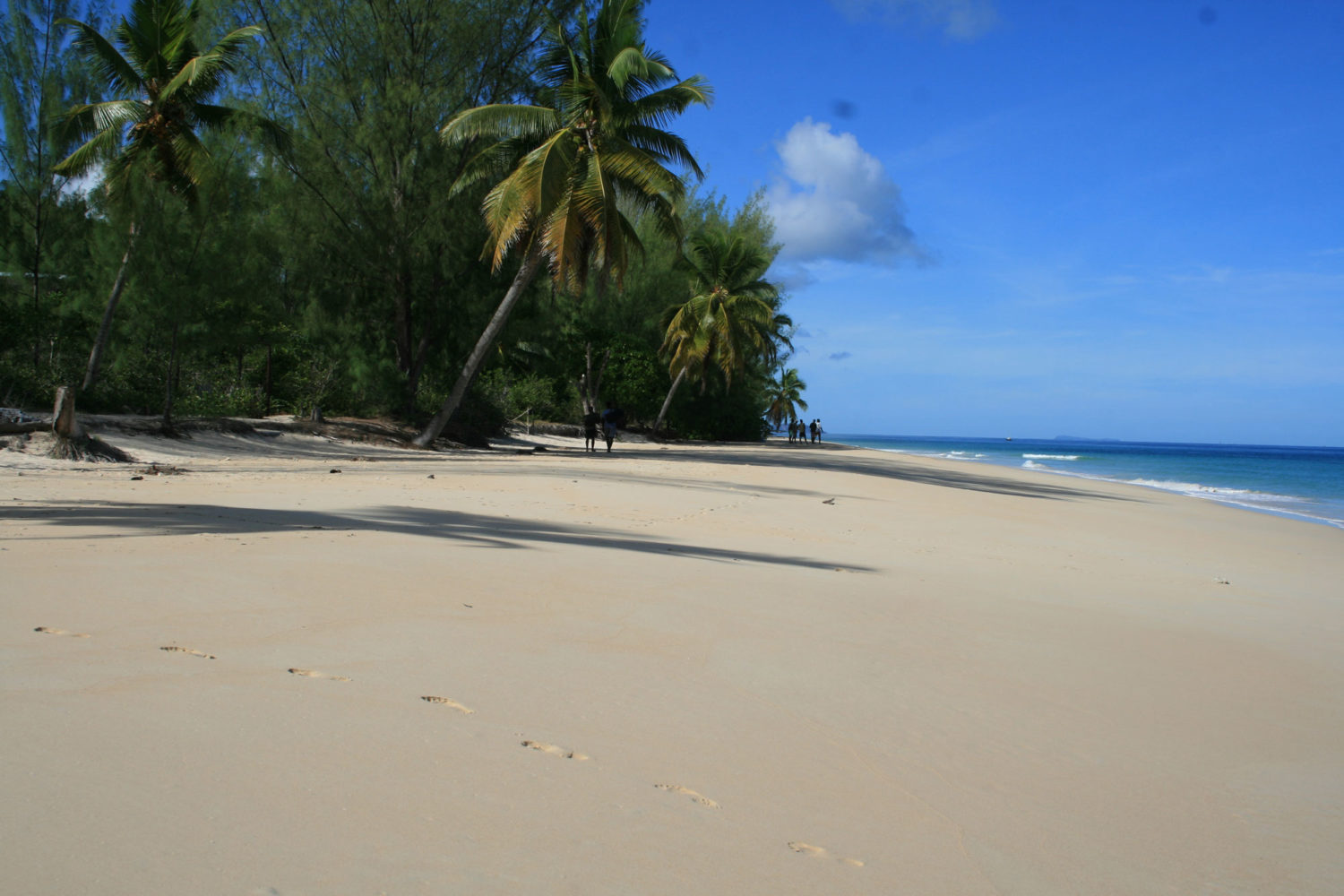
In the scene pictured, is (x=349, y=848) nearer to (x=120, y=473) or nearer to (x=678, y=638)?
(x=678, y=638)

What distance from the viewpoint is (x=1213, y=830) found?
2268 millimetres

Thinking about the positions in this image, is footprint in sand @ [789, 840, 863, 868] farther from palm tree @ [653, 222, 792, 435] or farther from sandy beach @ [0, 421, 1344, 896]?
palm tree @ [653, 222, 792, 435]

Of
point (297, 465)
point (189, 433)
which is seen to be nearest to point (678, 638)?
point (297, 465)

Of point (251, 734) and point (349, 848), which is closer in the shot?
point (349, 848)

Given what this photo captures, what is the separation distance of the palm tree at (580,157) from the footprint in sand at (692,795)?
579 inches

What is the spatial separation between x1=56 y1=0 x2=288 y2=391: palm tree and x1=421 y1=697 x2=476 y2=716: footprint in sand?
15371 millimetres

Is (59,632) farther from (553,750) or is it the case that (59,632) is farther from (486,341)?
(486,341)

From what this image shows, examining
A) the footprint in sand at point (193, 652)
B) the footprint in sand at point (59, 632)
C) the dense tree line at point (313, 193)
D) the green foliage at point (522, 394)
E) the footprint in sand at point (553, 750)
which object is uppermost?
the dense tree line at point (313, 193)

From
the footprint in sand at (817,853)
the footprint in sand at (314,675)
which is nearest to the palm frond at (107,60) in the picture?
the footprint in sand at (314,675)

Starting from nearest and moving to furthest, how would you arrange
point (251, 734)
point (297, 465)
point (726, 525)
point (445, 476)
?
point (251, 734), point (726, 525), point (445, 476), point (297, 465)

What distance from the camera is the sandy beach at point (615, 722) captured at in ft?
5.79

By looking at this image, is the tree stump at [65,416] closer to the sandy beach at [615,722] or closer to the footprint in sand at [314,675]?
the sandy beach at [615,722]

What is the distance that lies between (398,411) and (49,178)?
26.8 ft

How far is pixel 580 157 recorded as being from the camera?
17.6m
